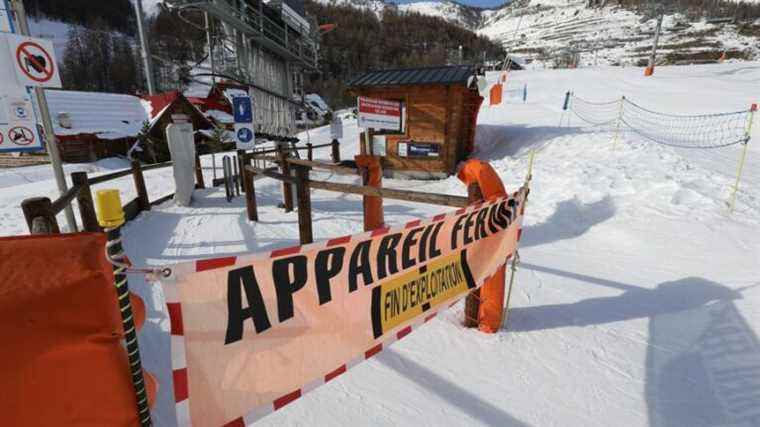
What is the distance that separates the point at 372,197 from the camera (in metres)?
5.84

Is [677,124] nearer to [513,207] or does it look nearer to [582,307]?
[582,307]

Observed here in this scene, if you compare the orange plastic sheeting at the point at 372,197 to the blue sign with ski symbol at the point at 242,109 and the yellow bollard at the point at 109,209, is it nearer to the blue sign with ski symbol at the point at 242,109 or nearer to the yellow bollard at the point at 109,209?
the blue sign with ski symbol at the point at 242,109

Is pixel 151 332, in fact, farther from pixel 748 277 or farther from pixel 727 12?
pixel 727 12

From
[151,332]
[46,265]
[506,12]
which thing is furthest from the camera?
[506,12]

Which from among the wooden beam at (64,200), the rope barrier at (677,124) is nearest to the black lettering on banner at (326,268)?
the wooden beam at (64,200)

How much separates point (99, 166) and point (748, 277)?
24853mm

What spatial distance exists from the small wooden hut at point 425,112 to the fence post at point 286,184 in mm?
4217

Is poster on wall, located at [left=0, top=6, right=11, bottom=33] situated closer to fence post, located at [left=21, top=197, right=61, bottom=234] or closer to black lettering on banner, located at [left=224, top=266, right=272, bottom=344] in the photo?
fence post, located at [left=21, top=197, right=61, bottom=234]

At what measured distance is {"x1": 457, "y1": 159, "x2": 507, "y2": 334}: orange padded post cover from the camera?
124 inches

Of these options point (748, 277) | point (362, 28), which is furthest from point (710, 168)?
point (362, 28)

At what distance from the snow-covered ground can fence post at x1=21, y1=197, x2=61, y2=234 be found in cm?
137

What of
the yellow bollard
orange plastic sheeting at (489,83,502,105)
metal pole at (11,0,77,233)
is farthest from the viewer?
orange plastic sheeting at (489,83,502,105)

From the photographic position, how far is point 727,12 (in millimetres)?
77500

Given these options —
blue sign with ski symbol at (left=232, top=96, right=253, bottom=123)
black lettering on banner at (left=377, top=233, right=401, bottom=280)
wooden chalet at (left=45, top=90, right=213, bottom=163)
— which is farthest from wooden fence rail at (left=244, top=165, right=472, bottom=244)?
wooden chalet at (left=45, top=90, right=213, bottom=163)
